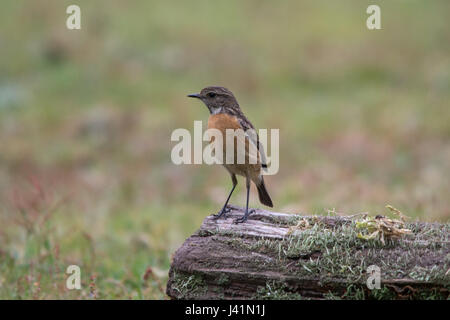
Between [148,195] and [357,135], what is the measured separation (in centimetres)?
436

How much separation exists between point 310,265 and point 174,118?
950 centimetres

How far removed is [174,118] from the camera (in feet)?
43.9

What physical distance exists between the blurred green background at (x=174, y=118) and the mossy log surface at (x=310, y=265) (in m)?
0.76

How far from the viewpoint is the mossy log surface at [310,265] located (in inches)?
157

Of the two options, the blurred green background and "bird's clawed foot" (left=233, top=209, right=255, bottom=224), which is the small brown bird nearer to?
"bird's clawed foot" (left=233, top=209, right=255, bottom=224)

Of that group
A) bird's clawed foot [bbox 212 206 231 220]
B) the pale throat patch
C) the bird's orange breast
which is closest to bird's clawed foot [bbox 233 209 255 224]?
bird's clawed foot [bbox 212 206 231 220]

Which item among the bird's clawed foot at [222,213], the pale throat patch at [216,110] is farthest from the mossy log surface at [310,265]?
the pale throat patch at [216,110]

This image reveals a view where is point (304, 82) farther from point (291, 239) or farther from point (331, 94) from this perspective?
point (291, 239)

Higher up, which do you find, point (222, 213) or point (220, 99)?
point (220, 99)

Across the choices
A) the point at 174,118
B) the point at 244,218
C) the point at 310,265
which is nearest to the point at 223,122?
the point at 244,218

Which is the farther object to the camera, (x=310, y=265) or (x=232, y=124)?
(x=232, y=124)

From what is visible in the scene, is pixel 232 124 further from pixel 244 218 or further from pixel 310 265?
pixel 310 265

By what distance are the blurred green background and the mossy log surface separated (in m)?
0.76
